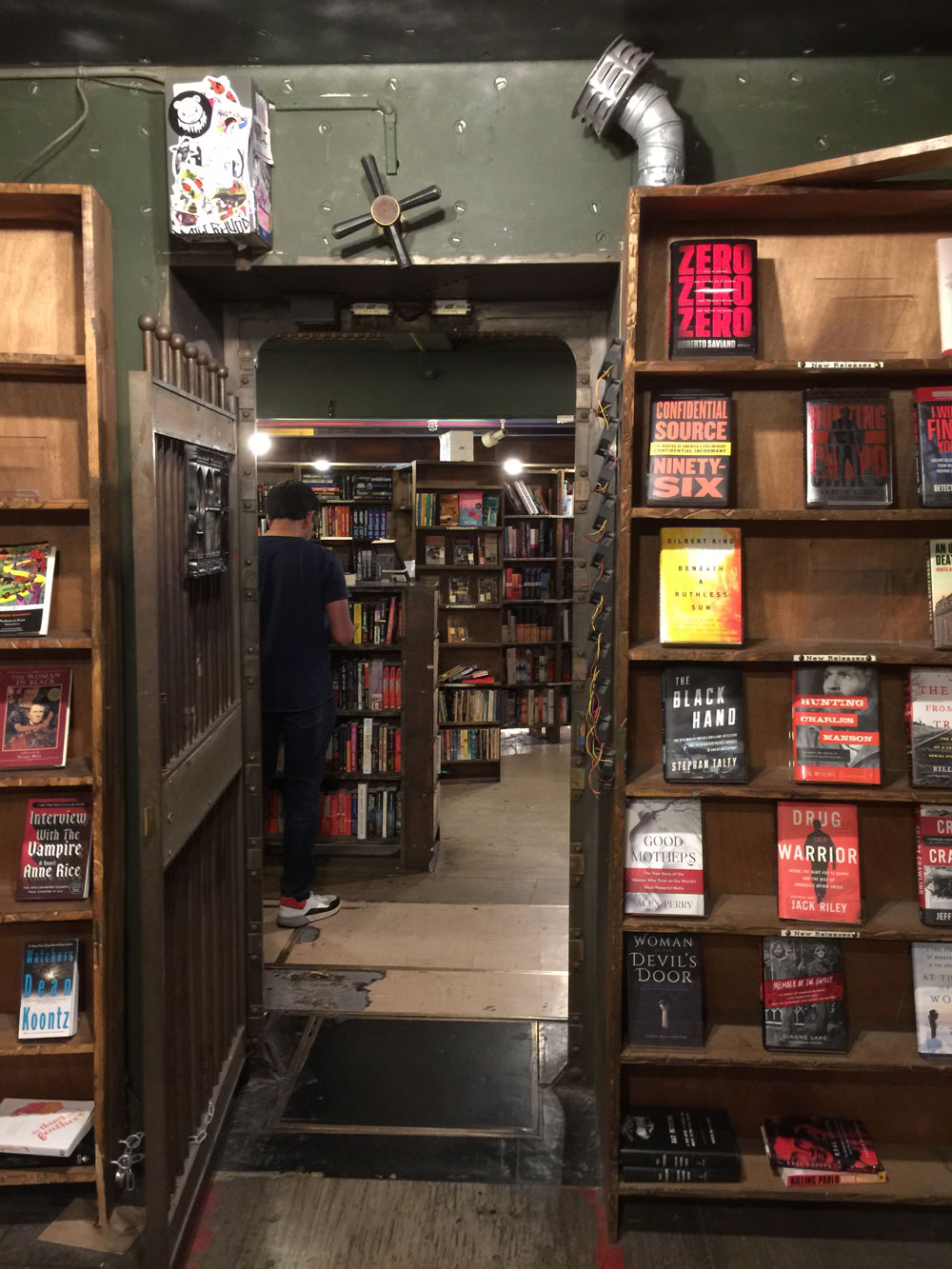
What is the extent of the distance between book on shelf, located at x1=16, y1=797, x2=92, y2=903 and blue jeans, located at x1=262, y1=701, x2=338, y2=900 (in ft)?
4.73

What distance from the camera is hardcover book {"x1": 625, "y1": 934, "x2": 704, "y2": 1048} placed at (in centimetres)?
236

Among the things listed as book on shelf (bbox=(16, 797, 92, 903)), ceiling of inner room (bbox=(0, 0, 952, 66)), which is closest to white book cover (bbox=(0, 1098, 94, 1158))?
book on shelf (bbox=(16, 797, 92, 903))

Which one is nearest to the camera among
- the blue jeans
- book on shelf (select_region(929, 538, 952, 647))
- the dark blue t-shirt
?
book on shelf (select_region(929, 538, 952, 647))

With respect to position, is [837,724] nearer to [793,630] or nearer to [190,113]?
[793,630]

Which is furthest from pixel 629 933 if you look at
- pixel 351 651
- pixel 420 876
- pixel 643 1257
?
pixel 351 651

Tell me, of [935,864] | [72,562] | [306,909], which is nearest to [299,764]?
[306,909]

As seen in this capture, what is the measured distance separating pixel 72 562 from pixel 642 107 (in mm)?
1778

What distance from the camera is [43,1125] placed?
2357 millimetres

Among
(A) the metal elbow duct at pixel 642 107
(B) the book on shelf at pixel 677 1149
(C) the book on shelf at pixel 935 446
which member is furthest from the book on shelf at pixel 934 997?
(A) the metal elbow duct at pixel 642 107

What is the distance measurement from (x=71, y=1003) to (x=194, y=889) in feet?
1.27

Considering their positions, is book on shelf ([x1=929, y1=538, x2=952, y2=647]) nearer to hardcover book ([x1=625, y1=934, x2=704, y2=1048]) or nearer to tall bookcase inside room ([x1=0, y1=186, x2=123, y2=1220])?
hardcover book ([x1=625, y1=934, x2=704, y2=1048])

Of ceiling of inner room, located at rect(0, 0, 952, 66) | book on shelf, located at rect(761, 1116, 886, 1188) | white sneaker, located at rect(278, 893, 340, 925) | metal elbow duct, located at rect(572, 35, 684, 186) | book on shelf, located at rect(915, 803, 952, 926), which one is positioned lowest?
book on shelf, located at rect(761, 1116, 886, 1188)

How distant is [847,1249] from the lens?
2303mm

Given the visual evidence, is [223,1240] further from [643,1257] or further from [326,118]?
[326,118]
